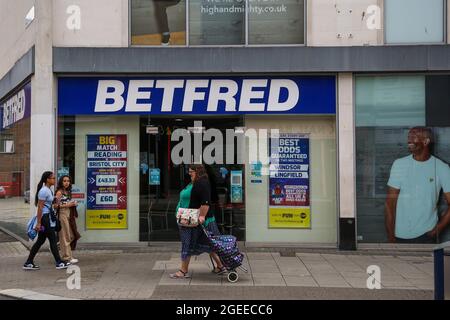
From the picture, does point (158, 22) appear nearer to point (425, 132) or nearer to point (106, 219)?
point (106, 219)

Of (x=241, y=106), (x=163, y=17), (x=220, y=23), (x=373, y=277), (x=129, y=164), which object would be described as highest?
(x=163, y=17)

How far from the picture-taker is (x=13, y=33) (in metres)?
15.9

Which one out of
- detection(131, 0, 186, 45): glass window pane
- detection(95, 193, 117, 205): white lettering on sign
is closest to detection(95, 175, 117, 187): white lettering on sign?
detection(95, 193, 117, 205): white lettering on sign

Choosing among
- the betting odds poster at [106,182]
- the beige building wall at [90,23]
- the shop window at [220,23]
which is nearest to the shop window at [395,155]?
the shop window at [220,23]

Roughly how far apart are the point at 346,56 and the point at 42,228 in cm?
707

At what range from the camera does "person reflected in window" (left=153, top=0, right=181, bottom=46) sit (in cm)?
1276

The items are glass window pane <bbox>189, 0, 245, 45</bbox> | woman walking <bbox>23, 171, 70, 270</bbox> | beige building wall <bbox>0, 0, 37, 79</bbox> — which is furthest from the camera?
beige building wall <bbox>0, 0, 37, 79</bbox>

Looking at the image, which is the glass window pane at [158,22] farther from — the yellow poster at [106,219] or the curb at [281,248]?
the curb at [281,248]

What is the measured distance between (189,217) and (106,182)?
4.36 meters

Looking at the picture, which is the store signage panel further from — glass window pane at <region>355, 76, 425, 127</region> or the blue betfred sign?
glass window pane at <region>355, 76, 425, 127</region>

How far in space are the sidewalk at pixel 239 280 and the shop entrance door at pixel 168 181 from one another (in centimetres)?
89

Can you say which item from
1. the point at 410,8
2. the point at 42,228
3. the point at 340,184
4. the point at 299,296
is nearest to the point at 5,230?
the point at 42,228

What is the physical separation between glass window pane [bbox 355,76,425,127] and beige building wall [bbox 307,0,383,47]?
879mm

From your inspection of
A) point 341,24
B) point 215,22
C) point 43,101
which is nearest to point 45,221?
point 43,101
